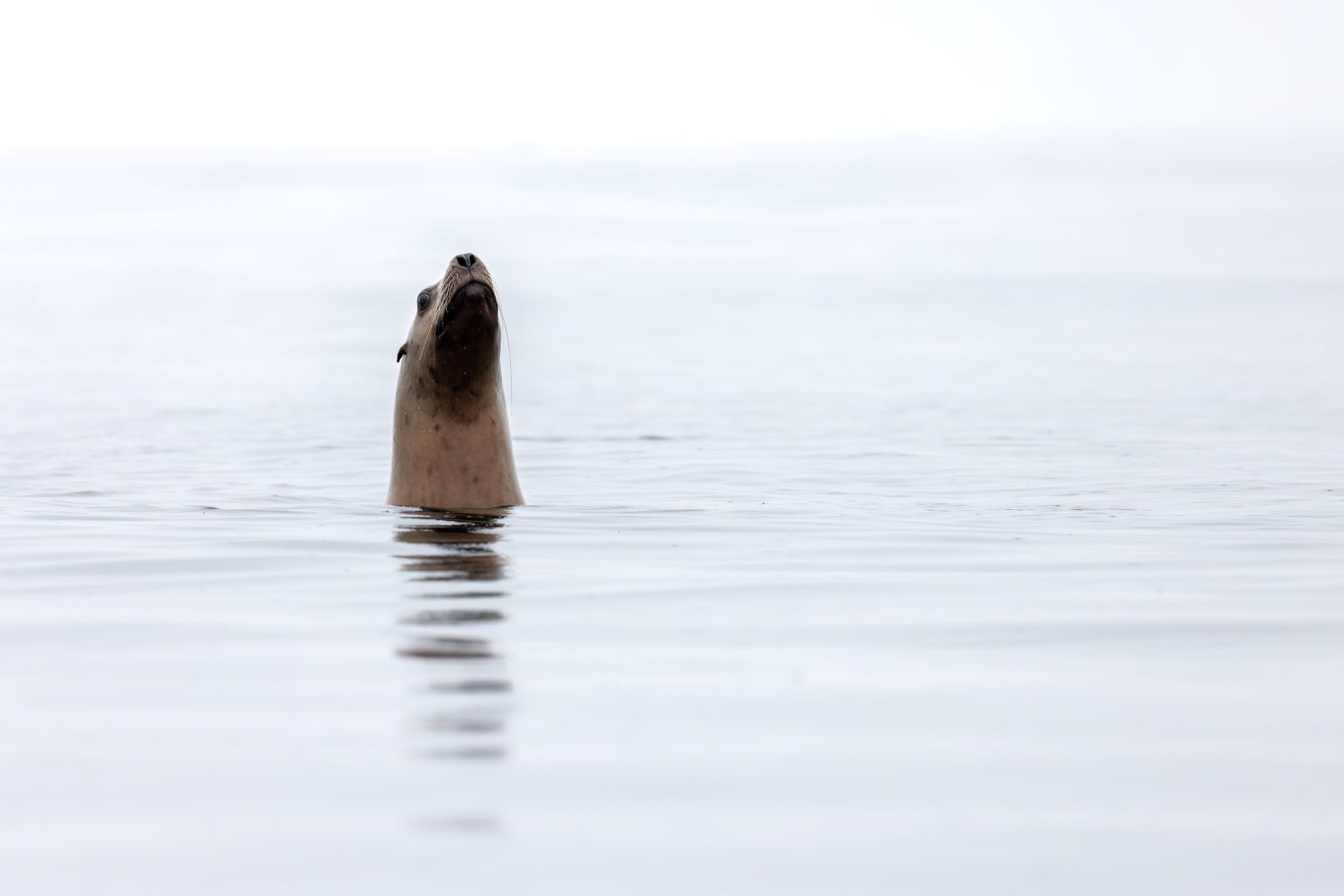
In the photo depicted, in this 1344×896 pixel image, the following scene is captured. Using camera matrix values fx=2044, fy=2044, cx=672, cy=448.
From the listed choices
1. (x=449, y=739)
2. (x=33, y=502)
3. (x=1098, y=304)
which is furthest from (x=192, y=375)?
(x=449, y=739)

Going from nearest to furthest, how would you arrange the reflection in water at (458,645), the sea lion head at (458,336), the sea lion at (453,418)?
the reflection in water at (458,645) → the sea lion head at (458,336) → the sea lion at (453,418)

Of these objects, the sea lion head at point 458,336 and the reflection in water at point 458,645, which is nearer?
the reflection in water at point 458,645

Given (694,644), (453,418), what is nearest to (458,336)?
(453,418)

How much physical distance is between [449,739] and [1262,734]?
1938mm

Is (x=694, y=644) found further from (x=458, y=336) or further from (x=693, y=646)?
(x=458, y=336)

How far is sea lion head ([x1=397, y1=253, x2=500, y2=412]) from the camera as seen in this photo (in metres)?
10.1

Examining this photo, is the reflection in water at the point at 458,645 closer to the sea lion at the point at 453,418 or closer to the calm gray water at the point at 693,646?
the calm gray water at the point at 693,646

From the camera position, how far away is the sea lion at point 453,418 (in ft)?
33.8

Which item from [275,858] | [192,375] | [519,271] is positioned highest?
[519,271]

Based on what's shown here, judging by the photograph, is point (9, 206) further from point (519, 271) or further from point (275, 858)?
point (275, 858)

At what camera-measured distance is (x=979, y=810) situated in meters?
4.20

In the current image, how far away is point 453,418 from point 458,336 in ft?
1.45

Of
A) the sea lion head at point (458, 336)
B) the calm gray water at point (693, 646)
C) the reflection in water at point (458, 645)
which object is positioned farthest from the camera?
the sea lion head at point (458, 336)

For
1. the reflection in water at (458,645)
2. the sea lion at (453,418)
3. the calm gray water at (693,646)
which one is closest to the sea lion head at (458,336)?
the sea lion at (453,418)
